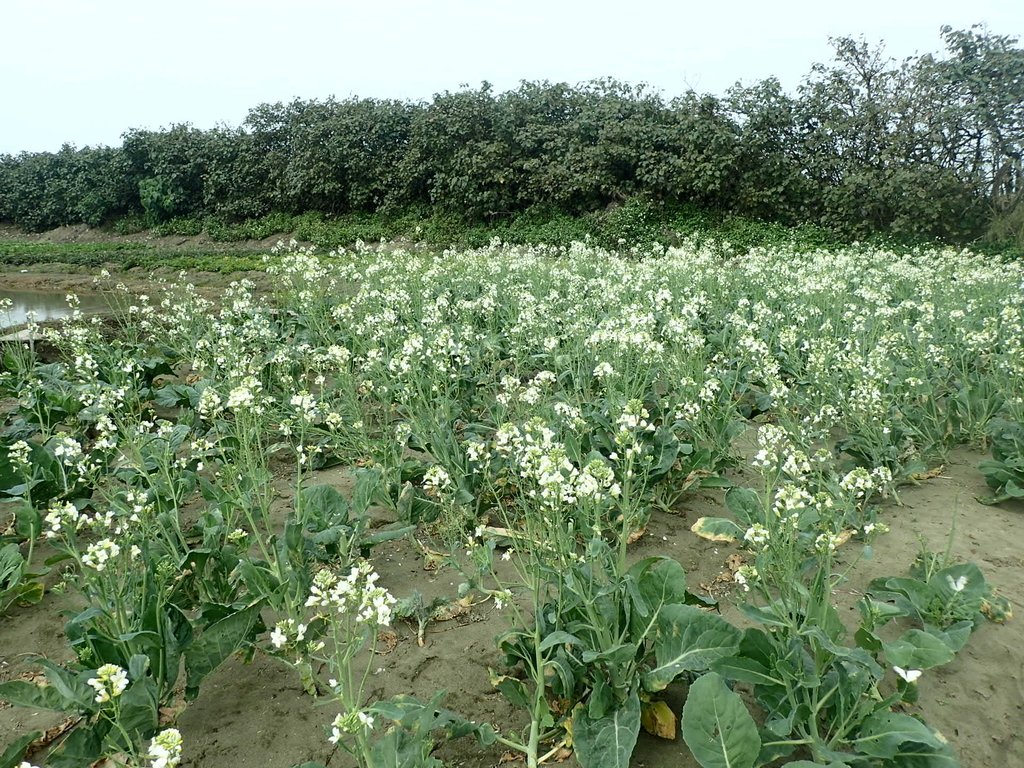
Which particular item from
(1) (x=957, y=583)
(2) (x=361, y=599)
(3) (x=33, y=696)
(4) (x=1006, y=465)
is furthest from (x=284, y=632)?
(4) (x=1006, y=465)

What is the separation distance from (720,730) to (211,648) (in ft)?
5.53

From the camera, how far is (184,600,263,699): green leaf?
2.41 meters

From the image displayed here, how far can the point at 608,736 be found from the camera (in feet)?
6.93

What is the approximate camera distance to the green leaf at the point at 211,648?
2.41 meters

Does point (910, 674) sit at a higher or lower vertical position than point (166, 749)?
lower

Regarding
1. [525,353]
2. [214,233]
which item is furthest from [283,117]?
[525,353]

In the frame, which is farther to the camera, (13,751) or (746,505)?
(746,505)

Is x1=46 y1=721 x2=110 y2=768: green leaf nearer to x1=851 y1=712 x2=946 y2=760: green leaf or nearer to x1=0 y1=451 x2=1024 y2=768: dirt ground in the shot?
x1=0 y1=451 x2=1024 y2=768: dirt ground

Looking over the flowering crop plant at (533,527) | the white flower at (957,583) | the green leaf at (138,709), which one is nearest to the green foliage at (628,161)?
the flowering crop plant at (533,527)

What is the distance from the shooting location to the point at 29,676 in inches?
109

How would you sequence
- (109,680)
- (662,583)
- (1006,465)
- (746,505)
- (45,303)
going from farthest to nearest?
1. (45,303)
2. (1006,465)
3. (746,505)
4. (662,583)
5. (109,680)

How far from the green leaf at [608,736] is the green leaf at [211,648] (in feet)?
3.97

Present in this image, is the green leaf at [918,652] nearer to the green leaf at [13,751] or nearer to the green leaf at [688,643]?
the green leaf at [688,643]

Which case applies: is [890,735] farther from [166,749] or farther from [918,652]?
[166,749]
